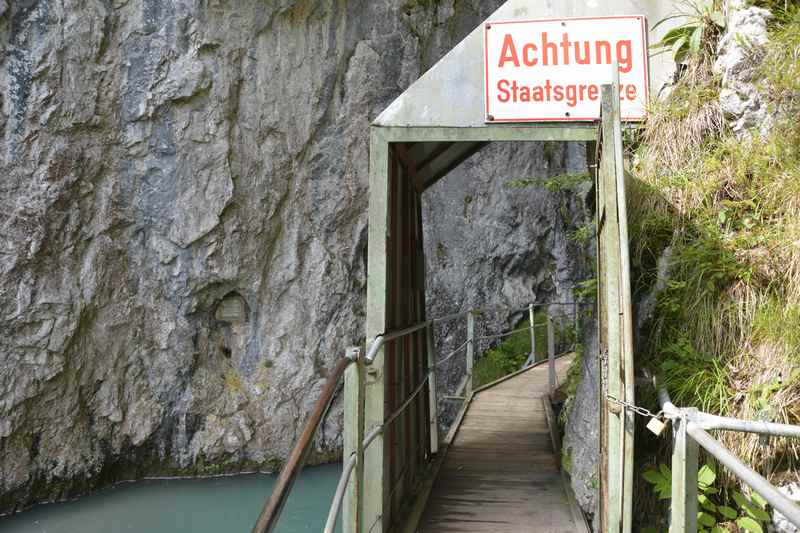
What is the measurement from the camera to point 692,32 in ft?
12.4

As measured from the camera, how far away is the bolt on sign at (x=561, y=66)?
12.7ft

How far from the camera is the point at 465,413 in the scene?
7512 millimetres

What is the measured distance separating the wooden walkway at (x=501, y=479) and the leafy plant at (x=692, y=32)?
3025 millimetres

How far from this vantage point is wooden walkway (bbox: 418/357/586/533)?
415 centimetres

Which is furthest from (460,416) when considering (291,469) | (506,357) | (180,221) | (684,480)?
(506,357)

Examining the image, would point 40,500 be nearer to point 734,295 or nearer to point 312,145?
point 312,145

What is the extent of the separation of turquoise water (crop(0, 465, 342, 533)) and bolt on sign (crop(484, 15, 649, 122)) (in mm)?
7326

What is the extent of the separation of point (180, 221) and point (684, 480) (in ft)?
35.6

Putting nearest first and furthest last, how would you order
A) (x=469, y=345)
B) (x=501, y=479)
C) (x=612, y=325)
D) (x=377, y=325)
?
(x=612, y=325)
(x=377, y=325)
(x=501, y=479)
(x=469, y=345)

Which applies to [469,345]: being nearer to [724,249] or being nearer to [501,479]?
[501,479]

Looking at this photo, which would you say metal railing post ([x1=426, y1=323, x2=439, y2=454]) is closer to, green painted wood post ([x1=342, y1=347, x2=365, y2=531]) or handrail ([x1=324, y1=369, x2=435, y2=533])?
handrail ([x1=324, y1=369, x2=435, y2=533])

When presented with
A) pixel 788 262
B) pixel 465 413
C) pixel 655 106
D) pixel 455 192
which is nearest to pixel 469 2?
pixel 455 192

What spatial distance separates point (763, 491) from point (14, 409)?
1104cm

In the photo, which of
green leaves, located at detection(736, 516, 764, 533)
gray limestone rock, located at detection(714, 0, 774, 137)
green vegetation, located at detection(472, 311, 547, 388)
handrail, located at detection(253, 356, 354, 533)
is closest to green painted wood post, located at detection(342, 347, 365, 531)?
handrail, located at detection(253, 356, 354, 533)
